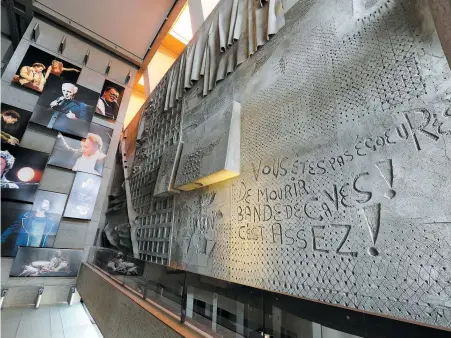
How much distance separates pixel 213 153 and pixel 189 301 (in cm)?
160

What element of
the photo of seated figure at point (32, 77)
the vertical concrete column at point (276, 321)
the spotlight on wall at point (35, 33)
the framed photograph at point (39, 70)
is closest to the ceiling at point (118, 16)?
the spotlight on wall at point (35, 33)

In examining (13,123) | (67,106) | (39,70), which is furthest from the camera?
(67,106)

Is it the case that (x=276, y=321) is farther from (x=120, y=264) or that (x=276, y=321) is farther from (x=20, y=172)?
(x=20, y=172)

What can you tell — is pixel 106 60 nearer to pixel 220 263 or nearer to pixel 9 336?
pixel 9 336

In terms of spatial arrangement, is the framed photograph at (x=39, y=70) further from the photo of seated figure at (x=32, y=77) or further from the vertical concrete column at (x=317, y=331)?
the vertical concrete column at (x=317, y=331)

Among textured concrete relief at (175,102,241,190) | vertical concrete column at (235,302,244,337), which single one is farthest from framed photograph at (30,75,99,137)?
vertical concrete column at (235,302,244,337)

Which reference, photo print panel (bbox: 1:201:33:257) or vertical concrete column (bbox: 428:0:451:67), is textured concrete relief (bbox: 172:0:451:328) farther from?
photo print panel (bbox: 1:201:33:257)

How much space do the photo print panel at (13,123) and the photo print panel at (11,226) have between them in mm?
1689

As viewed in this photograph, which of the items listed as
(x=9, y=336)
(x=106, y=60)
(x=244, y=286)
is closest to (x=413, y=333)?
(x=244, y=286)

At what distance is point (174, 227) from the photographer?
3404 mm

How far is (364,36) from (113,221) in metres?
6.98

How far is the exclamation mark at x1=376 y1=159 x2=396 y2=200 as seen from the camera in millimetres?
1298

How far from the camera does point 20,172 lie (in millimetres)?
5566

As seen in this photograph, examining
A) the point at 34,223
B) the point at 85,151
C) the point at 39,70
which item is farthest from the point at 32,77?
the point at 34,223
